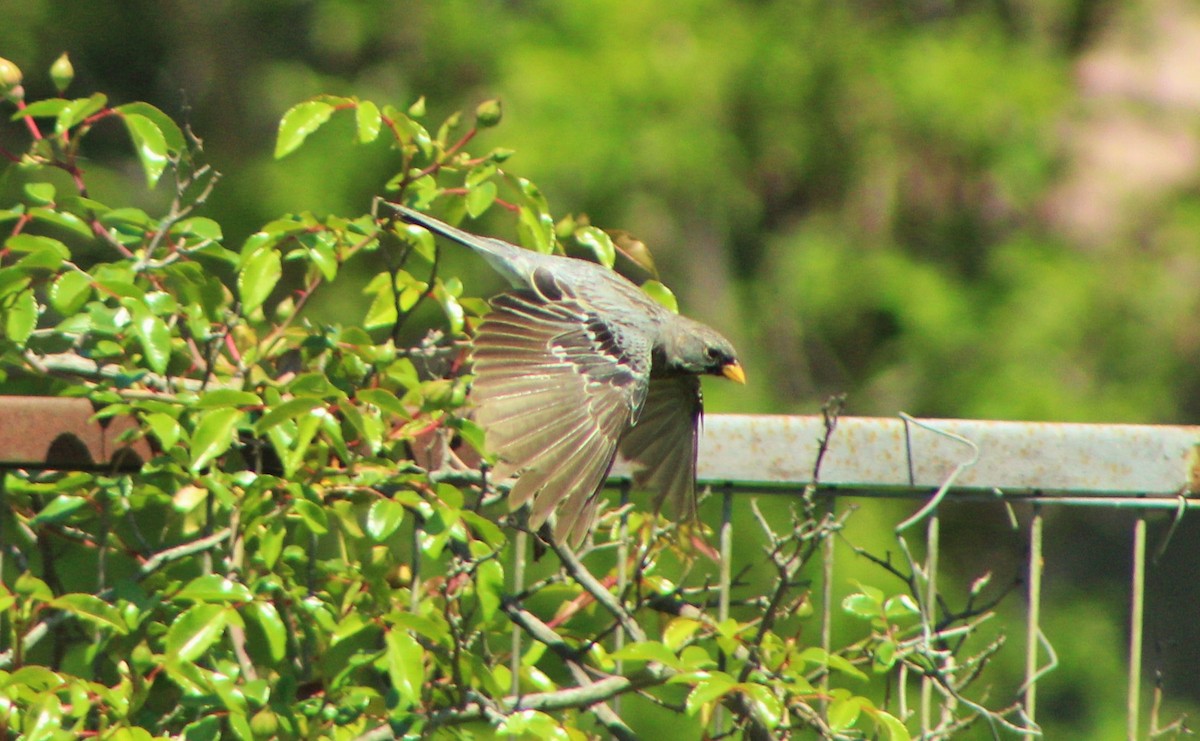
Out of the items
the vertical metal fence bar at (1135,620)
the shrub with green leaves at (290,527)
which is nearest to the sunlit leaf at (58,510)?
the shrub with green leaves at (290,527)

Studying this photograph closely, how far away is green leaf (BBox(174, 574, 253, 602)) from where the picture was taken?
78.0 inches

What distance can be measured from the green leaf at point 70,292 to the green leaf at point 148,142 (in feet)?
0.62

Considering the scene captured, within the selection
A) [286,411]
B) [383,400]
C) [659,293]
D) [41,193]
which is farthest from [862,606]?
[41,193]

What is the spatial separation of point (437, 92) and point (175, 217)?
5.78 metres

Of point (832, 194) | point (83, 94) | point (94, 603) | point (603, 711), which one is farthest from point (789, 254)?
point (94, 603)

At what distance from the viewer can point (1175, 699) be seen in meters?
7.90

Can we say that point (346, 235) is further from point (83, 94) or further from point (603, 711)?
point (83, 94)

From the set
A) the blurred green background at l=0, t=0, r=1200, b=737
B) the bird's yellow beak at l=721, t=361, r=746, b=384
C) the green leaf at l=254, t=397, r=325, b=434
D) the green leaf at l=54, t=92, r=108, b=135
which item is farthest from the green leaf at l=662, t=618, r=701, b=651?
the blurred green background at l=0, t=0, r=1200, b=737

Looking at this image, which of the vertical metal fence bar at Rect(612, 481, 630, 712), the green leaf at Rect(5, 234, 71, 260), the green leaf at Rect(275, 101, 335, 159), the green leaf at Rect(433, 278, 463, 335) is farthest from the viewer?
the green leaf at Rect(433, 278, 463, 335)

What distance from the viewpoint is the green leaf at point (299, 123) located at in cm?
222

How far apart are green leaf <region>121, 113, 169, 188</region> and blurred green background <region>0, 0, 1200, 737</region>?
4.54 m

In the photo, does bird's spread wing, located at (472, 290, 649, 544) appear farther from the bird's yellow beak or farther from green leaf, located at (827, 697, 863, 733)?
the bird's yellow beak

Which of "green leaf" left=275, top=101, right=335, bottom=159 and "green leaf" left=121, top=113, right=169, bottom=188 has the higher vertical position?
"green leaf" left=275, top=101, right=335, bottom=159

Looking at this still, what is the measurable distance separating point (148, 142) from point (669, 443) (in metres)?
1.21
